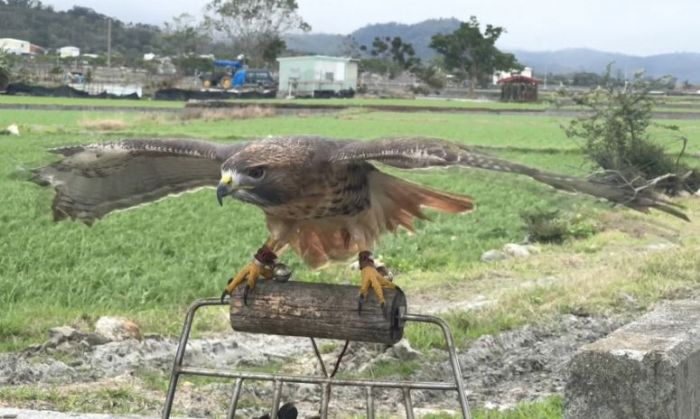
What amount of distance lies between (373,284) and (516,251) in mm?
8203

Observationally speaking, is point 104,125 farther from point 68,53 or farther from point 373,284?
point 68,53

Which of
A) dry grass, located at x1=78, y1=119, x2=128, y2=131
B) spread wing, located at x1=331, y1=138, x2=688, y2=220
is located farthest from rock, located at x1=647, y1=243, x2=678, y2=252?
dry grass, located at x1=78, y1=119, x2=128, y2=131

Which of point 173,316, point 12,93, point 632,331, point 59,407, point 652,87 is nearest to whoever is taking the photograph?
point 632,331

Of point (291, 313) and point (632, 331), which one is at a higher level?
point (291, 313)

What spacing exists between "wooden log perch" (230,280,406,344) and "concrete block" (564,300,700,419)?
44.7 inches

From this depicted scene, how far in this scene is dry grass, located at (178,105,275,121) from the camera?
39.3m

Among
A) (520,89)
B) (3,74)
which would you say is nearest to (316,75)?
(520,89)

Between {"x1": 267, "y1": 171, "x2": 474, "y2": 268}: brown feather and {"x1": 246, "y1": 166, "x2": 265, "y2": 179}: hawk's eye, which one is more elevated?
{"x1": 246, "y1": 166, "x2": 265, "y2": 179}: hawk's eye

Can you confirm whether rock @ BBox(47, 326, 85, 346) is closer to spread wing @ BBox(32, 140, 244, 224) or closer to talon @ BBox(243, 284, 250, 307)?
spread wing @ BBox(32, 140, 244, 224)

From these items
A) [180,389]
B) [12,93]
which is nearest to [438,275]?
[180,389]

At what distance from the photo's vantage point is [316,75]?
69.8 metres

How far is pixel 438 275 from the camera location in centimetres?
960

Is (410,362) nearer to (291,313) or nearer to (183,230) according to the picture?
(291,313)

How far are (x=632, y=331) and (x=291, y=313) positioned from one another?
182cm
